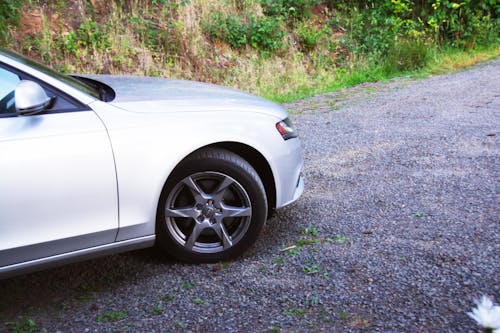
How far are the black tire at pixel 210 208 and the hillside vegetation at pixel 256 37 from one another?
5.80m

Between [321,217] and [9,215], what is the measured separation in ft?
7.94

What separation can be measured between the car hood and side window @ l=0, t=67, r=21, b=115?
574 mm

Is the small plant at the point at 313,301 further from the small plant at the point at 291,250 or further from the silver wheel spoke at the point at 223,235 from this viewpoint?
the silver wheel spoke at the point at 223,235

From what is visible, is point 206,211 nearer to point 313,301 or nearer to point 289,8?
point 313,301

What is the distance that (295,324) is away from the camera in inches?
123

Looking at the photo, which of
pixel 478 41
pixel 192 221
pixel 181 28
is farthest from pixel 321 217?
pixel 478 41

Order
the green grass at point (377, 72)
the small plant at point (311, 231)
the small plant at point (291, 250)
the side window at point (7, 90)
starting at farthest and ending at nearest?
the green grass at point (377, 72)
the small plant at point (311, 231)
the small plant at point (291, 250)
the side window at point (7, 90)

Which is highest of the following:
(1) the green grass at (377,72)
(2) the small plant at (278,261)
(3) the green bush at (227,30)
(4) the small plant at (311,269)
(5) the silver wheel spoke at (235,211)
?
(3) the green bush at (227,30)

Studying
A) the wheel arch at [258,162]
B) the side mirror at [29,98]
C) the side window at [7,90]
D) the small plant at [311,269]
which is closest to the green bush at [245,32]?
the wheel arch at [258,162]

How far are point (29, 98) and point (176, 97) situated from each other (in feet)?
3.47

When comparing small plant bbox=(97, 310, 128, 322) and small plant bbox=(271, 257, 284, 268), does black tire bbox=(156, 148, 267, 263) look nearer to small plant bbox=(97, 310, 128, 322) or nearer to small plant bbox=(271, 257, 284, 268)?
small plant bbox=(271, 257, 284, 268)

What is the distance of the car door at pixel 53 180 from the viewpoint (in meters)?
3.07

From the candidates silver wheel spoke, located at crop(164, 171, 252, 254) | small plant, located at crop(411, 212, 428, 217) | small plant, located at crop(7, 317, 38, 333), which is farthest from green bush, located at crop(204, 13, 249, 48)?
small plant, located at crop(7, 317, 38, 333)

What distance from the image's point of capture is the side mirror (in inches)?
119
